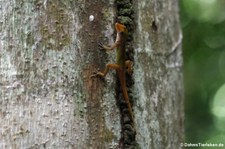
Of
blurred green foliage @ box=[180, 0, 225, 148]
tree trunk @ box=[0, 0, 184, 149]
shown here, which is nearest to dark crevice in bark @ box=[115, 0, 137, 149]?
tree trunk @ box=[0, 0, 184, 149]

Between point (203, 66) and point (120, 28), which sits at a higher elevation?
point (120, 28)

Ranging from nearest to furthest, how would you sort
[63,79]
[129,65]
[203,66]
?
[63,79] < [129,65] < [203,66]

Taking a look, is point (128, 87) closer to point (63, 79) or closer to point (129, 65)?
point (129, 65)

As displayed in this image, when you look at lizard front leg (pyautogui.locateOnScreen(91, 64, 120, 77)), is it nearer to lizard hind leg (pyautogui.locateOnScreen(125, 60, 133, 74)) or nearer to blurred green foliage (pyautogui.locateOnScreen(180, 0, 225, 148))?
lizard hind leg (pyautogui.locateOnScreen(125, 60, 133, 74))

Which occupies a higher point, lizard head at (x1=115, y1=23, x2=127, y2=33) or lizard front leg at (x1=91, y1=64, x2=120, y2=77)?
lizard head at (x1=115, y1=23, x2=127, y2=33)

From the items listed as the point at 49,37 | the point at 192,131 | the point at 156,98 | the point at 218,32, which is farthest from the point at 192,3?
the point at 49,37

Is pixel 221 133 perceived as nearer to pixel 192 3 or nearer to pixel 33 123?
pixel 192 3

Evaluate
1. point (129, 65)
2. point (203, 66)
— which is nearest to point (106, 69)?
point (129, 65)
